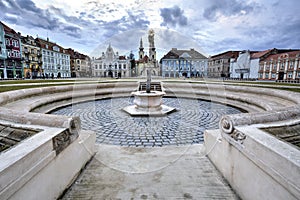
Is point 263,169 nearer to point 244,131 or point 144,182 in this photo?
point 244,131

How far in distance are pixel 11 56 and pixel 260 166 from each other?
51034 mm

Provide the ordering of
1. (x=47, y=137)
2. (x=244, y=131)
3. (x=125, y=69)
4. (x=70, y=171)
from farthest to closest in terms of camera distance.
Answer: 1. (x=125, y=69)
2. (x=70, y=171)
3. (x=244, y=131)
4. (x=47, y=137)

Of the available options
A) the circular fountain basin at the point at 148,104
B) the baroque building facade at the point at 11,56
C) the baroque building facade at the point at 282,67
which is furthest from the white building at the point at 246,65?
the baroque building facade at the point at 11,56

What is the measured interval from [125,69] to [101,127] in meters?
61.4

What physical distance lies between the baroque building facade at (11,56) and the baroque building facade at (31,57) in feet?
6.05

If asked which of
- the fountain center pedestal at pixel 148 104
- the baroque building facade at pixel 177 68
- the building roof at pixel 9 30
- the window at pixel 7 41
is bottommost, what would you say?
the fountain center pedestal at pixel 148 104

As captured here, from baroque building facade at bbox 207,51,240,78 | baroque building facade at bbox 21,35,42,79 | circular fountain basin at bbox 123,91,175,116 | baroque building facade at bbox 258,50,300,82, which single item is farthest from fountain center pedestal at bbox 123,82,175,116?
baroque building facade at bbox 207,51,240,78

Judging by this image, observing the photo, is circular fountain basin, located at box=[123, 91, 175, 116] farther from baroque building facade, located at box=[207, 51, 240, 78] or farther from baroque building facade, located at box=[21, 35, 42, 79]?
baroque building facade, located at box=[207, 51, 240, 78]

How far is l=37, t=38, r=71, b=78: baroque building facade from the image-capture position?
50947mm

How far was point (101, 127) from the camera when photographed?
562 centimetres

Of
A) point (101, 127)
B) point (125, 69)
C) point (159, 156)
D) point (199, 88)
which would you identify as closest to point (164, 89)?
point (199, 88)

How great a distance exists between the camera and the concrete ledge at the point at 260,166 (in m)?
1.47

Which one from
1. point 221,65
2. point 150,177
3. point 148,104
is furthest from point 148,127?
point 221,65

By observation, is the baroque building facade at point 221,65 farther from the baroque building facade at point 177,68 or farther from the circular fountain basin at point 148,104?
the circular fountain basin at point 148,104
